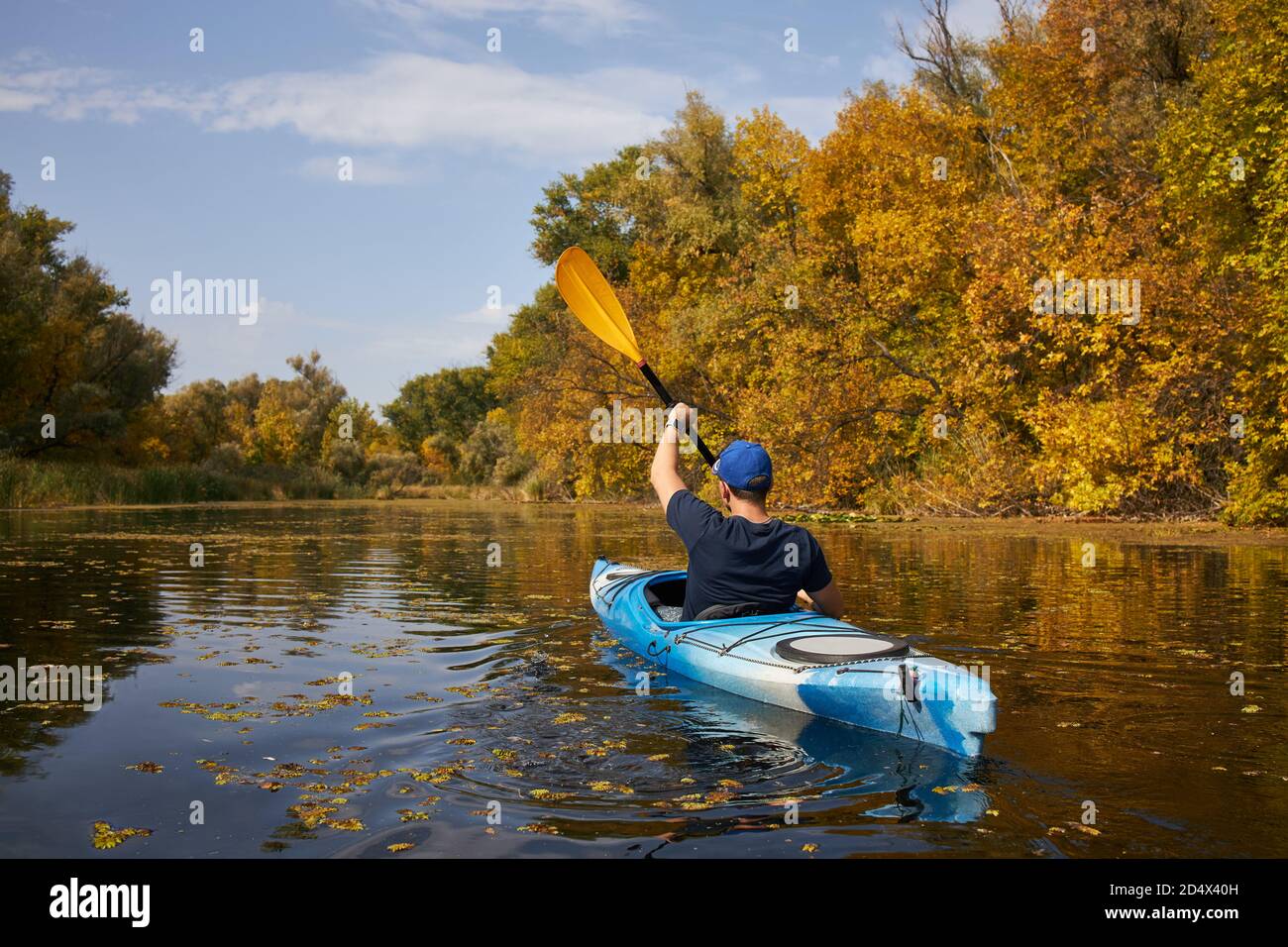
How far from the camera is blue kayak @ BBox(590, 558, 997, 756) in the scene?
4734 millimetres

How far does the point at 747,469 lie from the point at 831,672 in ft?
4.06

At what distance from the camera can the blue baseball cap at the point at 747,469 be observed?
5.92 meters

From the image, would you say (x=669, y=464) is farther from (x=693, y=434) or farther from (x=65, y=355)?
(x=65, y=355)

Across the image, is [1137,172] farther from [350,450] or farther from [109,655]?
[350,450]

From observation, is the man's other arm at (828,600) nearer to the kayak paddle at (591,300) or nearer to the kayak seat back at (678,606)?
the kayak seat back at (678,606)

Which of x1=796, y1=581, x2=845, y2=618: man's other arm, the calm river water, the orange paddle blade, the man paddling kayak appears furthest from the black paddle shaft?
the calm river water

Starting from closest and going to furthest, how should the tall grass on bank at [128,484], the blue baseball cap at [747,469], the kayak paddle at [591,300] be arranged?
the blue baseball cap at [747,469]
the kayak paddle at [591,300]
the tall grass on bank at [128,484]

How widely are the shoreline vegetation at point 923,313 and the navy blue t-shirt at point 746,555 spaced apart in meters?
11.4

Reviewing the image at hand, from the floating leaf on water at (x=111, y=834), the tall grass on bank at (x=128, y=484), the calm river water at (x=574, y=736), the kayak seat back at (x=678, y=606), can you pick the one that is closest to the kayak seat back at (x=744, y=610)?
the kayak seat back at (x=678, y=606)

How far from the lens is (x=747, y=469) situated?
19.4 feet

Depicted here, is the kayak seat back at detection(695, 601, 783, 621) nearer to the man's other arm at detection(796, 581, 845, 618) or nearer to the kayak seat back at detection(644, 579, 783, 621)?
the kayak seat back at detection(644, 579, 783, 621)

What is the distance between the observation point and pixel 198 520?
2148cm

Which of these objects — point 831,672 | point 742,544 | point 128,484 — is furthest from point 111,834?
point 128,484

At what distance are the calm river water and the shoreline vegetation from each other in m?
7.31
